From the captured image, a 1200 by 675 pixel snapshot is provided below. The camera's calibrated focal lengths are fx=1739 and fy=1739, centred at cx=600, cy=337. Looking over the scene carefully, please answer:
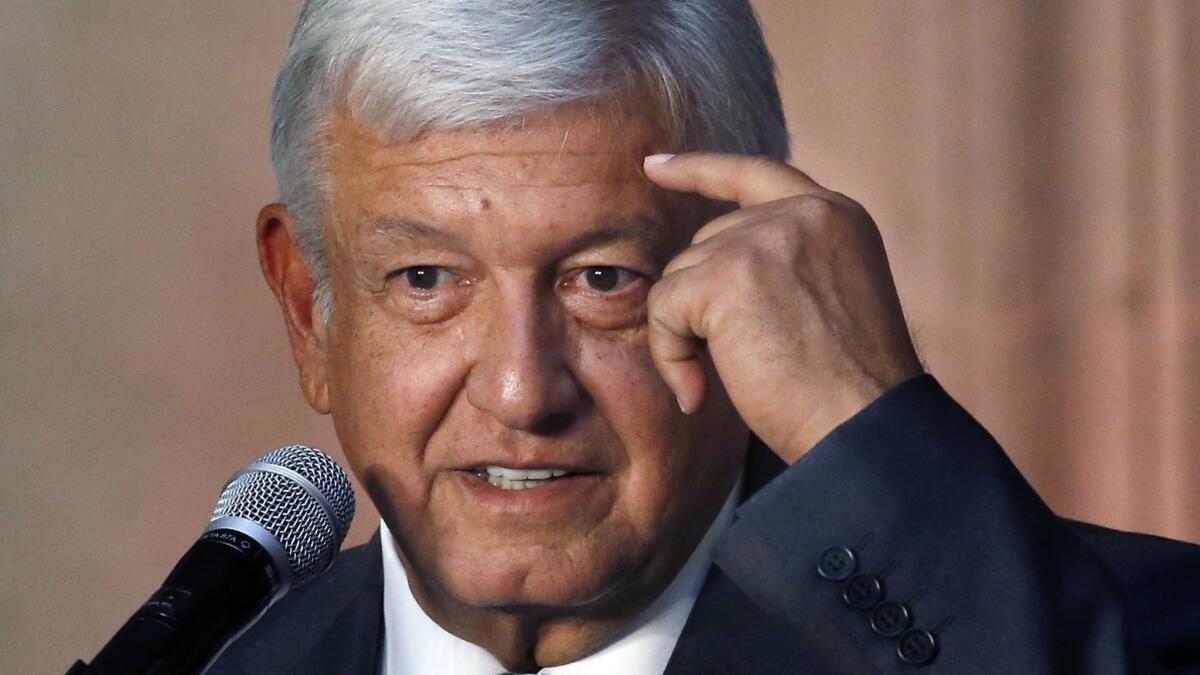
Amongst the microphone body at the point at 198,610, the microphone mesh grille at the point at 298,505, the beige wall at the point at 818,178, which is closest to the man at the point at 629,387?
the microphone mesh grille at the point at 298,505

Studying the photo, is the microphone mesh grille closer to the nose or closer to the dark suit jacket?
the nose

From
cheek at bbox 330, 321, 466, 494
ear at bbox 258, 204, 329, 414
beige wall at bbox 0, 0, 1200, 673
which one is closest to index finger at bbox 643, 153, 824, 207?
cheek at bbox 330, 321, 466, 494

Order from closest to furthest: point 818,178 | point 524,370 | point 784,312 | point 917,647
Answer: point 917,647 → point 784,312 → point 524,370 → point 818,178

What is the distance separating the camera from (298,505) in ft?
5.57

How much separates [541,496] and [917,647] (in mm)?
514

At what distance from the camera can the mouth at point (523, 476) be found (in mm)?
2018

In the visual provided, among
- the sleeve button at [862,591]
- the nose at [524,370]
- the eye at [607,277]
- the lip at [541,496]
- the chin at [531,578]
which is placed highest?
the eye at [607,277]

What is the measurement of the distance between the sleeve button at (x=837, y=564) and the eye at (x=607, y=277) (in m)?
0.46

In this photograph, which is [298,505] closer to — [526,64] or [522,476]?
[522,476]

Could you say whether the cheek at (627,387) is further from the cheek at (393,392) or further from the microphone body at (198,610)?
the microphone body at (198,610)

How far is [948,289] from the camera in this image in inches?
138

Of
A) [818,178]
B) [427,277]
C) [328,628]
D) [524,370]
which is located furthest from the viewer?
[818,178]

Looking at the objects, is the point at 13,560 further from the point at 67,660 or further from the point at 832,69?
the point at 832,69

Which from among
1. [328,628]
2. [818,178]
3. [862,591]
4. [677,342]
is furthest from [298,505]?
[818,178]
